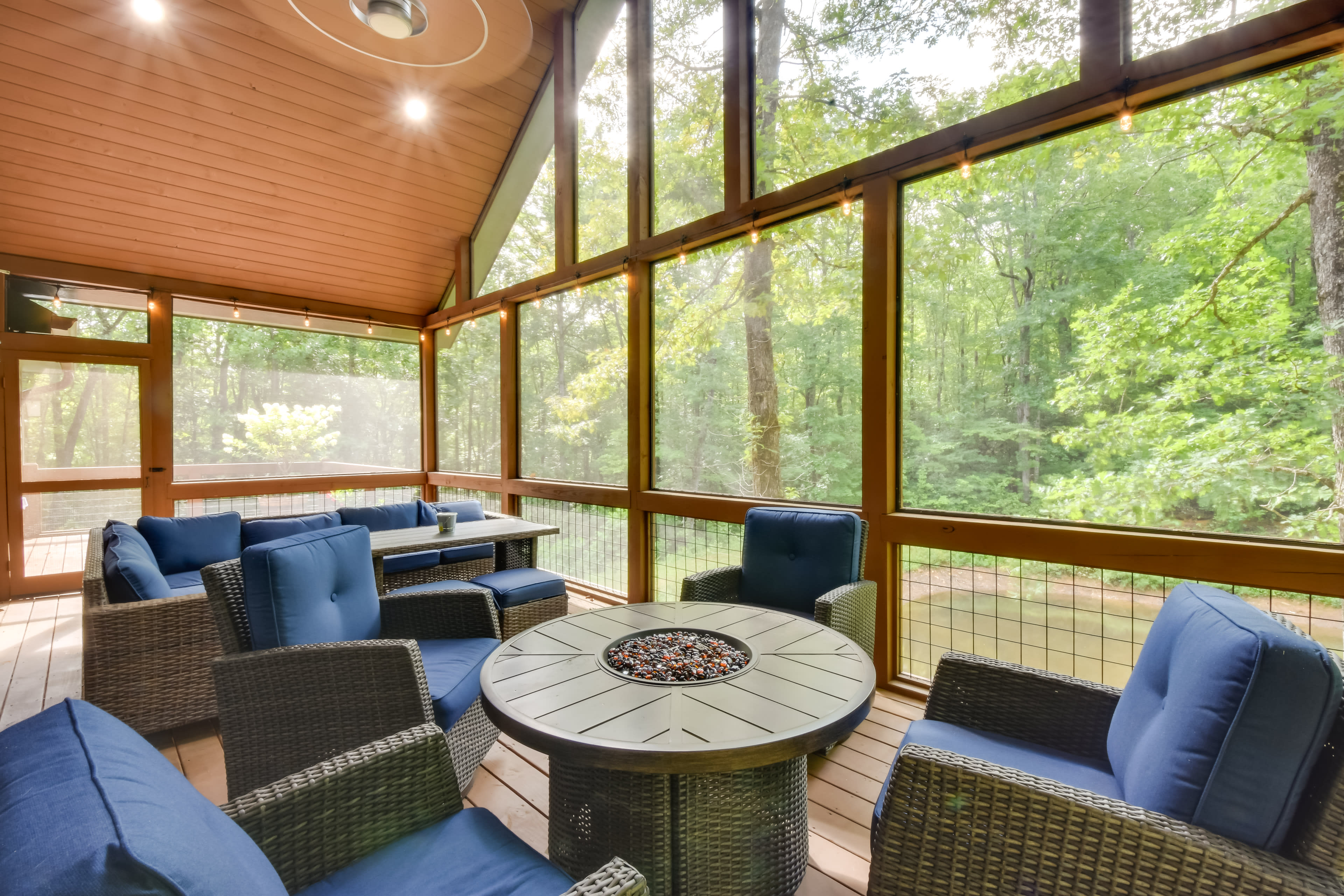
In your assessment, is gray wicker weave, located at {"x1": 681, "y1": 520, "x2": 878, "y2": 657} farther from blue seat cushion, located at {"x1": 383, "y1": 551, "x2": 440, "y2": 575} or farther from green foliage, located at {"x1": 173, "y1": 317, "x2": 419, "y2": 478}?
green foliage, located at {"x1": 173, "y1": 317, "x2": 419, "y2": 478}

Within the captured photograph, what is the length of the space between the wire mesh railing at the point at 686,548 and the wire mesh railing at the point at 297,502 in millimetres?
2764

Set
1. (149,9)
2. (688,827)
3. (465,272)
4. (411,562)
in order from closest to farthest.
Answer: (688,827) < (149,9) < (411,562) < (465,272)

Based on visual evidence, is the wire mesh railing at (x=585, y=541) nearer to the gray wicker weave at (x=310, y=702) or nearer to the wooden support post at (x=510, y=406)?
the wooden support post at (x=510, y=406)

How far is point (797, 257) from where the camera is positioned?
14.2 ft

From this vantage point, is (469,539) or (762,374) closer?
(469,539)

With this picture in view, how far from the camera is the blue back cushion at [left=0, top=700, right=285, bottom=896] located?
533 millimetres

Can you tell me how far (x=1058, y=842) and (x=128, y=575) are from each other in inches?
132

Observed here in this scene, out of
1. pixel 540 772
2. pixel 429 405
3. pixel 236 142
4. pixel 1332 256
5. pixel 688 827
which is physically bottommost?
pixel 540 772

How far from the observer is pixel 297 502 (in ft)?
19.6

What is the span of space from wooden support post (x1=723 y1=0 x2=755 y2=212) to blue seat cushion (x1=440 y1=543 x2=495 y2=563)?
112 inches

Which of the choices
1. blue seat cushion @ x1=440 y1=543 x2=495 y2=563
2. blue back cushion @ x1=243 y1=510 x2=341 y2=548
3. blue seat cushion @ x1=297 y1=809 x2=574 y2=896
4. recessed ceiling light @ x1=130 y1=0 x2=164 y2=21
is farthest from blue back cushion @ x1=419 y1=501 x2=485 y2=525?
recessed ceiling light @ x1=130 y1=0 x2=164 y2=21

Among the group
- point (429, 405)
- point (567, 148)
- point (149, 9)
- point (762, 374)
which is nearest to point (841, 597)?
point (762, 374)

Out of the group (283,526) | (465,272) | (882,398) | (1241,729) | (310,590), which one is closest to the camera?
(1241,729)

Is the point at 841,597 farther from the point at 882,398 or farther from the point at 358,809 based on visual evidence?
the point at 358,809
